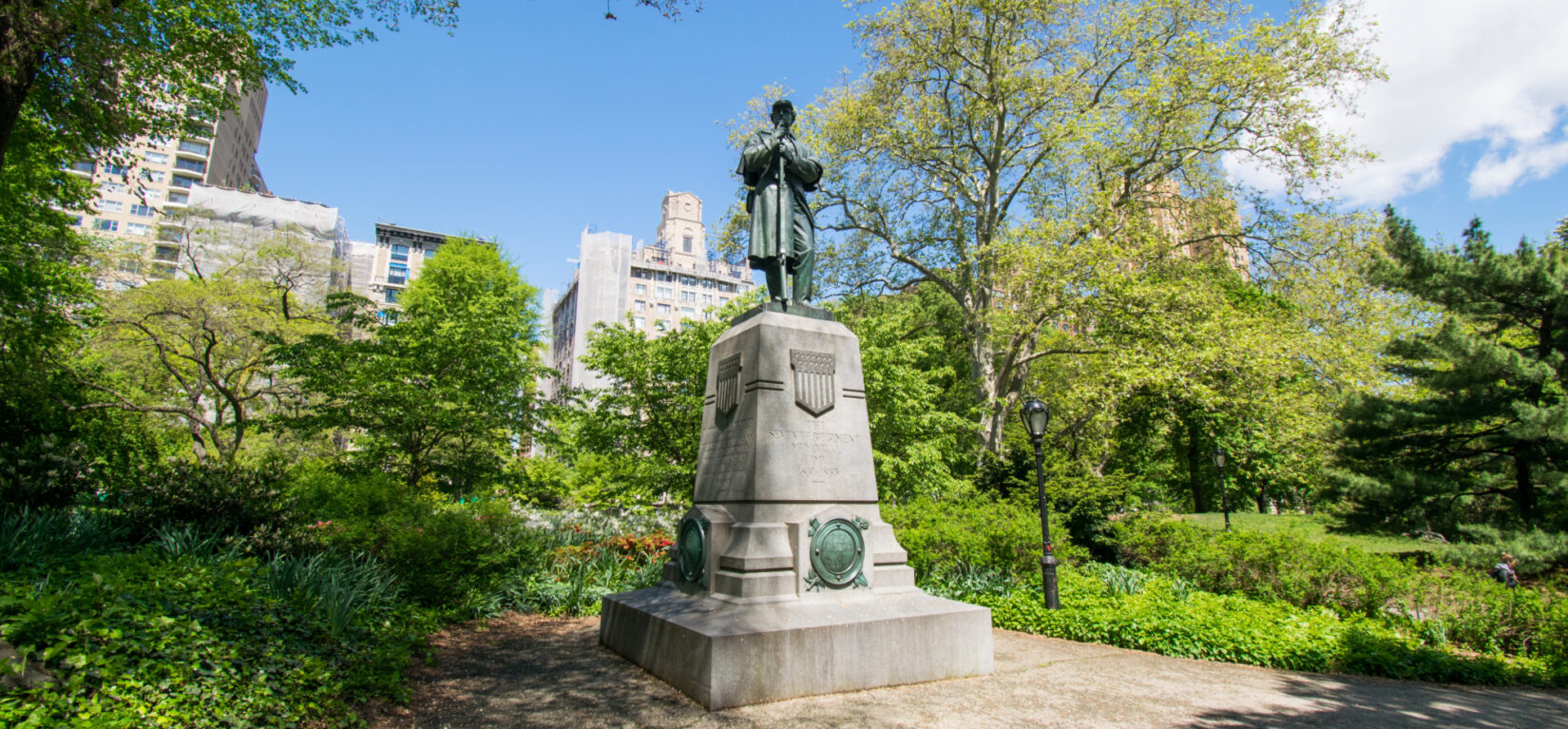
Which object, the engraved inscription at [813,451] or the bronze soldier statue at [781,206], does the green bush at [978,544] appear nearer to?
the engraved inscription at [813,451]

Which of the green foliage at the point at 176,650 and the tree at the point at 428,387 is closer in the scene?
the green foliage at the point at 176,650

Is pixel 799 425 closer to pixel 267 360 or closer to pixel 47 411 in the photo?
pixel 47 411

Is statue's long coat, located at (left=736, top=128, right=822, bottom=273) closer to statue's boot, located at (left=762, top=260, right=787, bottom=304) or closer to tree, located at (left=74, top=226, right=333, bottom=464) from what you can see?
statue's boot, located at (left=762, top=260, right=787, bottom=304)

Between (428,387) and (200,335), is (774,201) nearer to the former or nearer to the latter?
(428,387)

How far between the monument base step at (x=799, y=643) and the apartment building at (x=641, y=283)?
5725 centimetres

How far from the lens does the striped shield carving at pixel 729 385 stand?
23.6 ft

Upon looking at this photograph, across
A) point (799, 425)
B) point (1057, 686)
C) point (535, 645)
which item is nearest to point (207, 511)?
point (535, 645)

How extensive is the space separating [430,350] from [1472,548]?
20862 mm

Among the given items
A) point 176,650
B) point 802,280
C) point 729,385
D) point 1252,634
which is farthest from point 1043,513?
point 176,650

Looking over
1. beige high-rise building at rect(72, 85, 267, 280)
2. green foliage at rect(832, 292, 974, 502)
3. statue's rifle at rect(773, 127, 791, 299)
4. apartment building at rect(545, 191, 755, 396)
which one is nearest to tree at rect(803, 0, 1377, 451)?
green foliage at rect(832, 292, 974, 502)

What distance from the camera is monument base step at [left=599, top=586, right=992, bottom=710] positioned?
5.27 m

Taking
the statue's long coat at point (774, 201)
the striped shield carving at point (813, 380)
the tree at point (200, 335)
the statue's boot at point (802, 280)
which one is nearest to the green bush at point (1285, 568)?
the striped shield carving at point (813, 380)

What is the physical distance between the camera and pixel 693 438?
15.1 meters

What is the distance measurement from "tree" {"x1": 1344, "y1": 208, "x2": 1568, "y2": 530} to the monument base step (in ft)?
35.6
